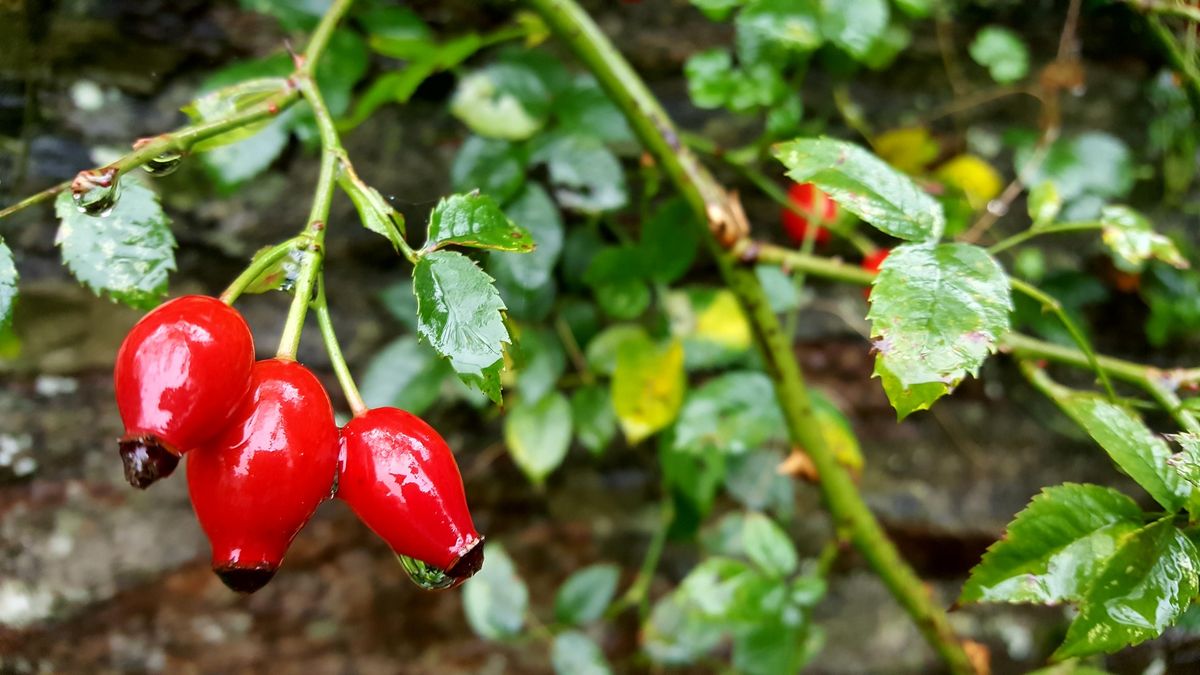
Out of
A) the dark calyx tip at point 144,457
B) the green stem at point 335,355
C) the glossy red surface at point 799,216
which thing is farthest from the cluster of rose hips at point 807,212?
the dark calyx tip at point 144,457

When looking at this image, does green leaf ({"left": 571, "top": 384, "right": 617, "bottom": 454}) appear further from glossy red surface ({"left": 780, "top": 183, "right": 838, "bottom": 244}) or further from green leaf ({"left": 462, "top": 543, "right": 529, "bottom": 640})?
glossy red surface ({"left": 780, "top": 183, "right": 838, "bottom": 244})

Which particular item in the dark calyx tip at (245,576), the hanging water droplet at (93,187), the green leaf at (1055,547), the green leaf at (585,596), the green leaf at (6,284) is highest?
the hanging water droplet at (93,187)

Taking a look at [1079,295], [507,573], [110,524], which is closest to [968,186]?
[1079,295]

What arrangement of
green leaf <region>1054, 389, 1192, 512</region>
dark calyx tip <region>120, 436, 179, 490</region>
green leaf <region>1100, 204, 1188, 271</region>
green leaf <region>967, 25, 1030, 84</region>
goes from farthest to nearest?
green leaf <region>967, 25, 1030, 84</region> < green leaf <region>1100, 204, 1188, 271</region> < green leaf <region>1054, 389, 1192, 512</region> < dark calyx tip <region>120, 436, 179, 490</region>

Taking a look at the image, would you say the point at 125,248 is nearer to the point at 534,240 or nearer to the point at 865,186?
the point at 534,240

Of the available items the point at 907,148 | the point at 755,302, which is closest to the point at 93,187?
the point at 755,302

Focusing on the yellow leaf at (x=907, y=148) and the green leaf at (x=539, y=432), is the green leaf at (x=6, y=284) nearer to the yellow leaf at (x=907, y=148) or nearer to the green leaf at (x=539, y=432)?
the green leaf at (x=539, y=432)

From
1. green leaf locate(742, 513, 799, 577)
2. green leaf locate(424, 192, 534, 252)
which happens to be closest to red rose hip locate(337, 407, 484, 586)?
green leaf locate(424, 192, 534, 252)
